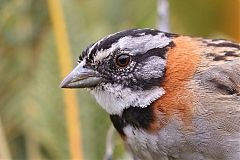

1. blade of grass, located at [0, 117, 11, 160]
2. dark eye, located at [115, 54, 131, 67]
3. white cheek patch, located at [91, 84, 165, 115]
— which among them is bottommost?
blade of grass, located at [0, 117, 11, 160]

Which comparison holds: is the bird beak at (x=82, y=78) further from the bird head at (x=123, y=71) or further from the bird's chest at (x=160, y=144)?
the bird's chest at (x=160, y=144)

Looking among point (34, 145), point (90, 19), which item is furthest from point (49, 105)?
point (90, 19)

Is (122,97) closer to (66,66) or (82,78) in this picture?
(82,78)

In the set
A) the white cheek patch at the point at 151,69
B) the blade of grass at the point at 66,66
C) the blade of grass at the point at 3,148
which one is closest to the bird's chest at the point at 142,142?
the white cheek patch at the point at 151,69

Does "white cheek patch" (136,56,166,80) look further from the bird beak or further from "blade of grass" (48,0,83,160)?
"blade of grass" (48,0,83,160)

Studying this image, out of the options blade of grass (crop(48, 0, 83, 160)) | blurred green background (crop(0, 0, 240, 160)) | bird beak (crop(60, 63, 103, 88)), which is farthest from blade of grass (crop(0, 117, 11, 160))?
bird beak (crop(60, 63, 103, 88))

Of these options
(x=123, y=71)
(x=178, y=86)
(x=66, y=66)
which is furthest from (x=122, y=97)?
(x=66, y=66)
